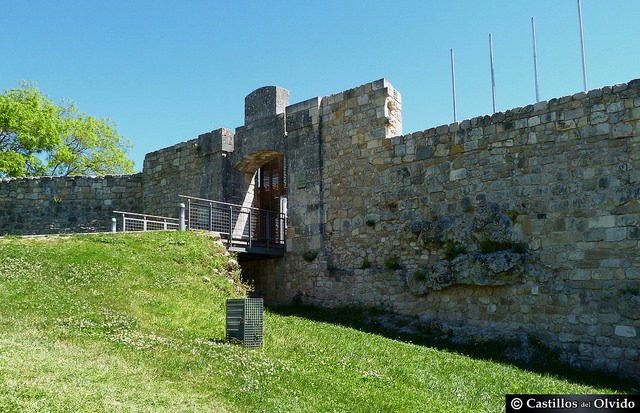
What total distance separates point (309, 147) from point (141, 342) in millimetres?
8381

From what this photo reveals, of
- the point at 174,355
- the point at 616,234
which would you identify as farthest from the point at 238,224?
the point at 616,234

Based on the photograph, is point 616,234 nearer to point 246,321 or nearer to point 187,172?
point 246,321

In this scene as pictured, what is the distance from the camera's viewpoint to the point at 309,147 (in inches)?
621

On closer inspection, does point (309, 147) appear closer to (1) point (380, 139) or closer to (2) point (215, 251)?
(1) point (380, 139)

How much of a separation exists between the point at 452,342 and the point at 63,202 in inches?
585

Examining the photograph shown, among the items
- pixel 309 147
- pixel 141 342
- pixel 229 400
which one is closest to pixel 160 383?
pixel 229 400

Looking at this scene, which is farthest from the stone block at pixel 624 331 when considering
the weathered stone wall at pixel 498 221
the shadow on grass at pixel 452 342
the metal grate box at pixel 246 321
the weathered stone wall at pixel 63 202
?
the weathered stone wall at pixel 63 202

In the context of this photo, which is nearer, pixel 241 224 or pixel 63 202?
Result: pixel 241 224

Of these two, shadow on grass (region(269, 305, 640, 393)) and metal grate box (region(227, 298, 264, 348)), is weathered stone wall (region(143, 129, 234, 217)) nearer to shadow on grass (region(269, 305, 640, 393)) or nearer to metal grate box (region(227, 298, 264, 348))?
shadow on grass (region(269, 305, 640, 393))

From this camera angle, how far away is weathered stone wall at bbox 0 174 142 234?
67.4 ft

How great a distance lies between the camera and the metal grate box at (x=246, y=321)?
8922mm

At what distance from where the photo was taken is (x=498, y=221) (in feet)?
39.5

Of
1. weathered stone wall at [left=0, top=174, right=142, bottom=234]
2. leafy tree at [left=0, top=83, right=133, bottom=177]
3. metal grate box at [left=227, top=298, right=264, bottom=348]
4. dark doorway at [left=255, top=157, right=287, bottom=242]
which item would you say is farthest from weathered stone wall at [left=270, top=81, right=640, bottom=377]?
leafy tree at [left=0, top=83, right=133, bottom=177]

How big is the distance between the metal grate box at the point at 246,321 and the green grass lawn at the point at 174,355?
24 centimetres
